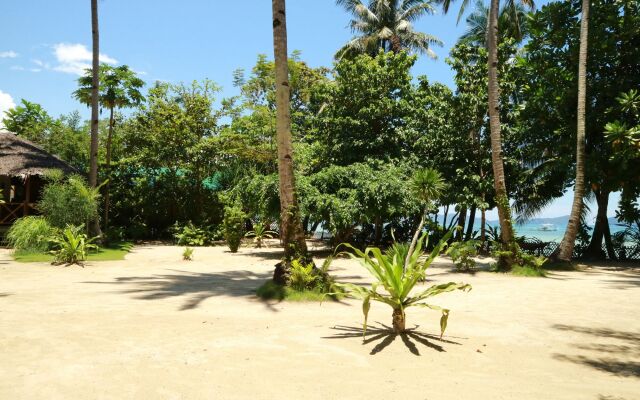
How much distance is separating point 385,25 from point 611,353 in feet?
90.6

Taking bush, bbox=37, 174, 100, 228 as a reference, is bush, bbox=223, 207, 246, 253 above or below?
below

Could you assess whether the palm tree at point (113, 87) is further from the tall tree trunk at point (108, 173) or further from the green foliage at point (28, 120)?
the green foliage at point (28, 120)

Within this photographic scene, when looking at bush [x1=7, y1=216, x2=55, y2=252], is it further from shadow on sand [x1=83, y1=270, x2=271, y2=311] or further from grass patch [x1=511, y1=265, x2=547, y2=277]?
grass patch [x1=511, y1=265, x2=547, y2=277]

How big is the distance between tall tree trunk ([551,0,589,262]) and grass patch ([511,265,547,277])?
2670 mm

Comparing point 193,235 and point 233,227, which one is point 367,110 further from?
point 193,235

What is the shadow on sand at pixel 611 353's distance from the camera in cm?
474

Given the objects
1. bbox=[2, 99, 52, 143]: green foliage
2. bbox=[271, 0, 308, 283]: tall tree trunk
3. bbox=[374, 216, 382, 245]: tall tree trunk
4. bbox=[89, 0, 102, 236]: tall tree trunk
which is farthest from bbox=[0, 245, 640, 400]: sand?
bbox=[2, 99, 52, 143]: green foliage

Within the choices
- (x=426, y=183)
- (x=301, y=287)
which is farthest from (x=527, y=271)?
(x=301, y=287)

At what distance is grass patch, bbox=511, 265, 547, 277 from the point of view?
1262cm

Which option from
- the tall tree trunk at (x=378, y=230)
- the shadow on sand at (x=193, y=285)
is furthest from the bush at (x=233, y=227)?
the shadow on sand at (x=193, y=285)

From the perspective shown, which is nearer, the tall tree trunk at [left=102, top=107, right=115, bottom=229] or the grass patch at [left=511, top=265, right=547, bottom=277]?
the grass patch at [left=511, top=265, right=547, bottom=277]

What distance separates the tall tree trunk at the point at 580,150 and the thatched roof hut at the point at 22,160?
19074 mm

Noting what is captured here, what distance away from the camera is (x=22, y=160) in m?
18.7

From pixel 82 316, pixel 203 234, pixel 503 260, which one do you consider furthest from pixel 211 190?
pixel 82 316
